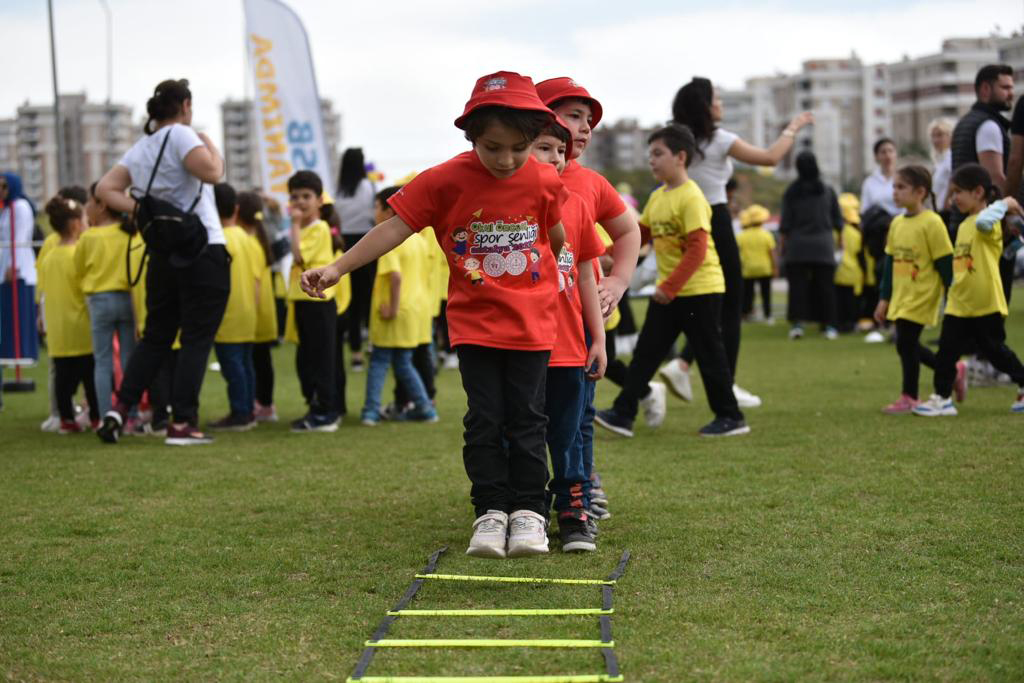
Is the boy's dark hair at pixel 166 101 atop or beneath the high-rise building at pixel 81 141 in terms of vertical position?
beneath

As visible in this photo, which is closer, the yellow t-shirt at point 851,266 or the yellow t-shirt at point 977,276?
the yellow t-shirt at point 977,276

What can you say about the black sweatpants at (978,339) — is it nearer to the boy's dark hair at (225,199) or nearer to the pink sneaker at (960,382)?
the pink sneaker at (960,382)

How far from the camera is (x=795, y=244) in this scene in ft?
52.1

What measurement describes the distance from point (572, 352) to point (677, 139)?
2708mm

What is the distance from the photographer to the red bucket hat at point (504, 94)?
434 centimetres

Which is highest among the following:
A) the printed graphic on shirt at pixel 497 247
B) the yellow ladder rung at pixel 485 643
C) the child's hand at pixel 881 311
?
the printed graphic on shirt at pixel 497 247

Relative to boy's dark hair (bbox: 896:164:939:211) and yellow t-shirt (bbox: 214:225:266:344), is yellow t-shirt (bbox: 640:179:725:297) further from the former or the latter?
yellow t-shirt (bbox: 214:225:266:344)

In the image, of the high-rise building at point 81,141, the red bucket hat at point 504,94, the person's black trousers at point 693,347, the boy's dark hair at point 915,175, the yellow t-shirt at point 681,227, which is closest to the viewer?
the red bucket hat at point 504,94

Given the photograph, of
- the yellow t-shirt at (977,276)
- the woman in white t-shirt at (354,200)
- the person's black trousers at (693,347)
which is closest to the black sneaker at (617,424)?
the person's black trousers at (693,347)

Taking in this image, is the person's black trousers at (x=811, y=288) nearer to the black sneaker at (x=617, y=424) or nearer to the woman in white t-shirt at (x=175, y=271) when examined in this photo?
the black sneaker at (x=617, y=424)

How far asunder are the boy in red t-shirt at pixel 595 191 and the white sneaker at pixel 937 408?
3539mm

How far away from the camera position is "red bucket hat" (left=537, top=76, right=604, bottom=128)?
5090mm

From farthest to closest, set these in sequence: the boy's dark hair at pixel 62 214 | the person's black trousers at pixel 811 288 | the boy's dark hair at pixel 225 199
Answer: the person's black trousers at pixel 811 288 < the boy's dark hair at pixel 225 199 < the boy's dark hair at pixel 62 214

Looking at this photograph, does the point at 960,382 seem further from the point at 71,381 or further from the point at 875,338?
the point at 875,338
